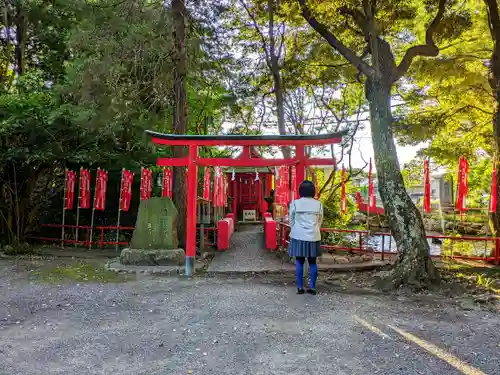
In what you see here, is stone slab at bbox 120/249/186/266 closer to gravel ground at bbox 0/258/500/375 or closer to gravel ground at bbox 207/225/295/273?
gravel ground at bbox 207/225/295/273

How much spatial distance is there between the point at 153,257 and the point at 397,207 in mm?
5676

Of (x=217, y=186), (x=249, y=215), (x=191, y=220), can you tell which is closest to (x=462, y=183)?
(x=191, y=220)

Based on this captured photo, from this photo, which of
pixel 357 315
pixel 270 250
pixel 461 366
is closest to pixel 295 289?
pixel 357 315

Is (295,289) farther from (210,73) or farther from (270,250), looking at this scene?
(210,73)

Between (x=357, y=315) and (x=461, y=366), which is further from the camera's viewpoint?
(x=357, y=315)

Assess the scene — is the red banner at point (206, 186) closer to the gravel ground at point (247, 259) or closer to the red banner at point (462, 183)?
the gravel ground at point (247, 259)

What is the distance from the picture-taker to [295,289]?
729cm

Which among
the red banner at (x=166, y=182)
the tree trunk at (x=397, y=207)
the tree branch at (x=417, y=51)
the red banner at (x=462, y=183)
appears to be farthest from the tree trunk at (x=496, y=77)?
the red banner at (x=166, y=182)

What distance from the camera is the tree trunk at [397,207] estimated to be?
748 centimetres

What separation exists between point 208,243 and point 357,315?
8212mm

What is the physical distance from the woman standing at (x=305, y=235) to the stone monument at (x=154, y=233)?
3874mm

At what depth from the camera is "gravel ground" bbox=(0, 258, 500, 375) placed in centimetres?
385

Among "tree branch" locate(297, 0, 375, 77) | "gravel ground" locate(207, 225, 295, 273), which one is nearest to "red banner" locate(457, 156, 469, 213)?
"tree branch" locate(297, 0, 375, 77)

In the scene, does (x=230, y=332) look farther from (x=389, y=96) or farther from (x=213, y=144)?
(x=389, y=96)
